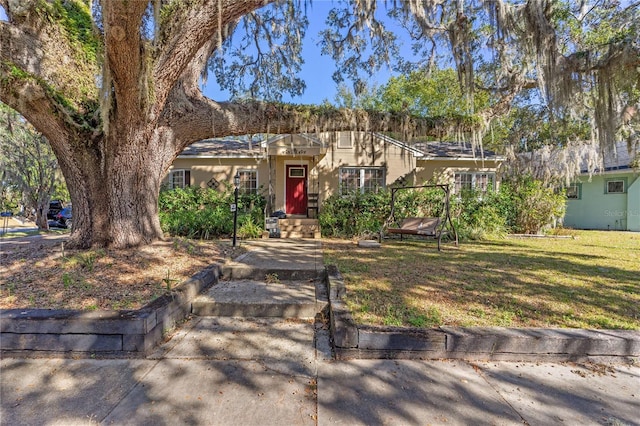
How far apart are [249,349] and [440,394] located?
1658 mm

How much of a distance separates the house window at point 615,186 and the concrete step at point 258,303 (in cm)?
1727

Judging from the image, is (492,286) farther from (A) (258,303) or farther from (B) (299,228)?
(B) (299,228)

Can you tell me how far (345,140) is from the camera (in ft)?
38.3

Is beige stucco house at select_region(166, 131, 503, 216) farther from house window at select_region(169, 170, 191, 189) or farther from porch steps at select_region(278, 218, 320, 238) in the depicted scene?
porch steps at select_region(278, 218, 320, 238)

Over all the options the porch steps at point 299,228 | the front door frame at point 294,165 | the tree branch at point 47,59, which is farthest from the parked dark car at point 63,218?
the tree branch at point 47,59

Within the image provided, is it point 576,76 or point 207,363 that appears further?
point 576,76

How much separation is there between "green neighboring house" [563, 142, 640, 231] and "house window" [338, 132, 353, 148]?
34.2 ft

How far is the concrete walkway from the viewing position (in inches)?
76.0

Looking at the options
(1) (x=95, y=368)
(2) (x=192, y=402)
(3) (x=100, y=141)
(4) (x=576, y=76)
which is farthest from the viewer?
(4) (x=576, y=76)

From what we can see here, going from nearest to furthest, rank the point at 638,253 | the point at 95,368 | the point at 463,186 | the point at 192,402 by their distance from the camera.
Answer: the point at 192,402
the point at 95,368
the point at 638,253
the point at 463,186

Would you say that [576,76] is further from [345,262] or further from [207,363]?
[207,363]

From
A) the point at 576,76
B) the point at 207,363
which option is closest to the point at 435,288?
the point at 207,363

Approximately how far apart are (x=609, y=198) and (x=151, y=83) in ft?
62.8

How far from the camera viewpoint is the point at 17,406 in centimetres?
200
